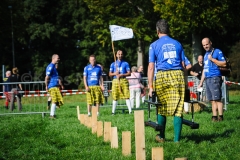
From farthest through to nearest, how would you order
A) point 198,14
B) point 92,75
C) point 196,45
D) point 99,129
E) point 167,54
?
point 196,45 → point 198,14 → point 92,75 → point 99,129 → point 167,54

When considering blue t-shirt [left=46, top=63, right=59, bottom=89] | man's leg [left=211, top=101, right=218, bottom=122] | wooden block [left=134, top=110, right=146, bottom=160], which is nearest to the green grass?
man's leg [left=211, top=101, right=218, bottom=122]

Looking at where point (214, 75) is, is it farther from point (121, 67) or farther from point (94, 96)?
point (121, 67)

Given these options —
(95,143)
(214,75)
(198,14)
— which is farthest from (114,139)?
(198,14)

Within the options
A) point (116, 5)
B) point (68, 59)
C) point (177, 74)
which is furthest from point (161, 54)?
point (68, 59)

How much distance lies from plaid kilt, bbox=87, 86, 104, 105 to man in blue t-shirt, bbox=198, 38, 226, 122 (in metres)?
4.36

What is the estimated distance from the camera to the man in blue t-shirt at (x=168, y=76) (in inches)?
340

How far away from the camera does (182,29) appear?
35.6 meters

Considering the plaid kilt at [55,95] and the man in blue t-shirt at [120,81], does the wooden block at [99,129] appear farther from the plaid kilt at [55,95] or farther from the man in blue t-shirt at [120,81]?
the man in blue t-shirt at [120,81]

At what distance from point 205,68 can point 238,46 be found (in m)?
30.2

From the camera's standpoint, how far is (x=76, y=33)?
5372 cm

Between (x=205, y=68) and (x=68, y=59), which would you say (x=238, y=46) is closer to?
(x=68, y=59)

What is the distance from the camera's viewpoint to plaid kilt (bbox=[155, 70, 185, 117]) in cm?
862

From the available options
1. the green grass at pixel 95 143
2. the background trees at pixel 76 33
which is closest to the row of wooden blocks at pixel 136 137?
the green grass at pixel 95 143

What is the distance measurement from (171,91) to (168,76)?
259 millimetres
